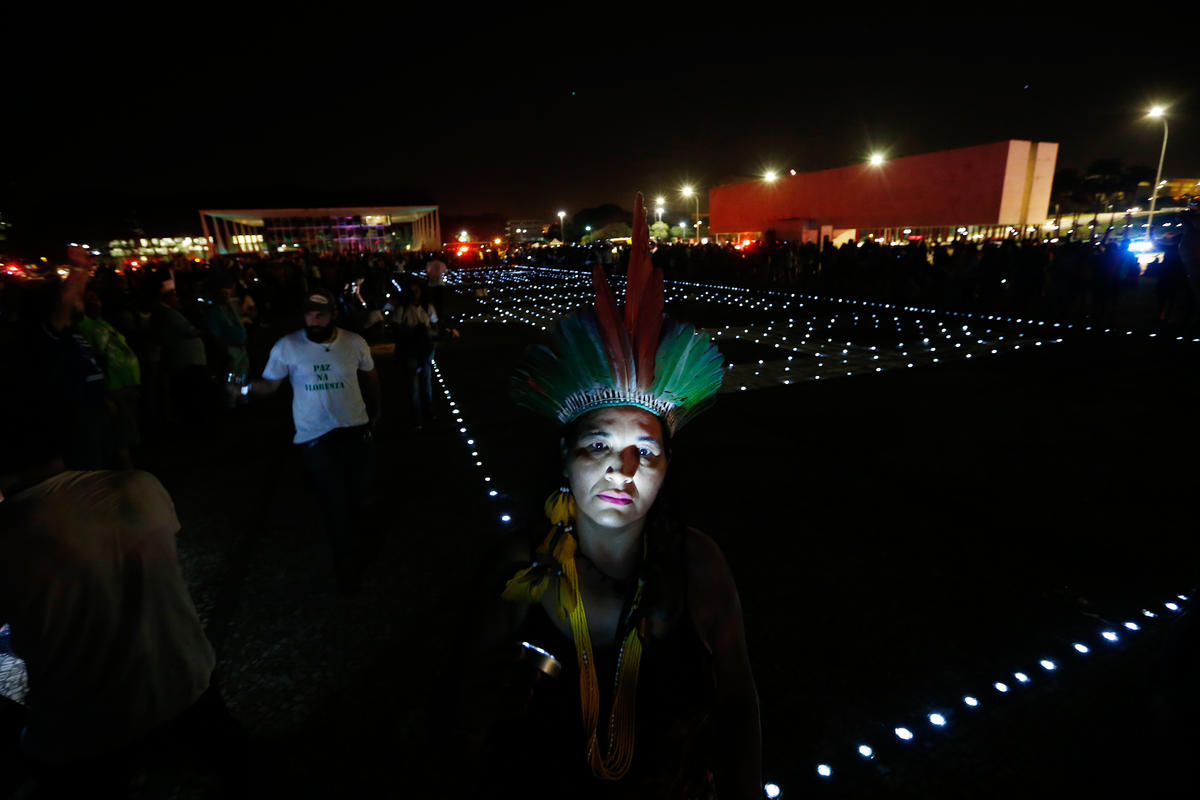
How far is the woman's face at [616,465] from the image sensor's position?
5.49 feet

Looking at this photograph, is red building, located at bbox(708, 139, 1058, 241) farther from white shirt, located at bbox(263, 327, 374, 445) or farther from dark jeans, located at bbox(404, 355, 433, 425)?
white shirt, located at bbox(263, 327, 374, 445)

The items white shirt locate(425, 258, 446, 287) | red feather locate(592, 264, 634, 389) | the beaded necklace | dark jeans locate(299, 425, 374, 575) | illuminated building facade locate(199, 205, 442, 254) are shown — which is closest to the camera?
the beaded necklace

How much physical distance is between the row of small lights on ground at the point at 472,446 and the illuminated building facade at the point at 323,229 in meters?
60.8

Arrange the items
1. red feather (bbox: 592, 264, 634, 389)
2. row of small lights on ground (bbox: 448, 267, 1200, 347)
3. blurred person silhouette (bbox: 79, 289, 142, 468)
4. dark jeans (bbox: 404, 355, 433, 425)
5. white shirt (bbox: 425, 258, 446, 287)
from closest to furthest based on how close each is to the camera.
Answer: red feather (bbox: 592, 264, 634, 389), blurred person silhouette (bbox: 79, 289, 142, 468), dark jeans (bbox: 404, 355, 433, 425), white shirt (bbox: 425, 258, 446, 287), row of small lights on ground (bbox: 448, 267, 1200, 347)

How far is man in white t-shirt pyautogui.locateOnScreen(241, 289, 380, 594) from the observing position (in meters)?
3.81

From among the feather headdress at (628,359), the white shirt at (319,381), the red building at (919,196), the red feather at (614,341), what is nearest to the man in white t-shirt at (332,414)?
the white shirt at (319,381)

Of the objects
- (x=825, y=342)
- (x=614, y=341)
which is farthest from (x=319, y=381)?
(x=825, y=342)

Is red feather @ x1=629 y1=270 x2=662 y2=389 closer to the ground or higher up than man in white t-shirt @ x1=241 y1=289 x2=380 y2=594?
higher up

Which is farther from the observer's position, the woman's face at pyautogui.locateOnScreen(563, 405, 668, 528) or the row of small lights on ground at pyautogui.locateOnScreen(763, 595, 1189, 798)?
the row of small lights on ground at pyautogui.locateOnScreen(763, 595, 1189, 798)

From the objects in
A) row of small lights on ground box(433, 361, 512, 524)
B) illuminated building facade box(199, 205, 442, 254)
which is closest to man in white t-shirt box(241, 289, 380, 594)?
row of small lights on ground box(433, 361, 512, 524)

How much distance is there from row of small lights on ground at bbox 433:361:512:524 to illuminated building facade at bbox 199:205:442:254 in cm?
6078

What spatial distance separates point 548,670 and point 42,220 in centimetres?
8596

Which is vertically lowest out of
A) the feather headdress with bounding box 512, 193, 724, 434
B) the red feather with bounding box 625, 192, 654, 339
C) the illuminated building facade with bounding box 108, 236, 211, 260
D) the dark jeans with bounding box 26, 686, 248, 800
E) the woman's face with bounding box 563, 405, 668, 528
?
the dark jeans with bounding box 26, 686, 248, 800

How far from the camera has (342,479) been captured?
390cm
